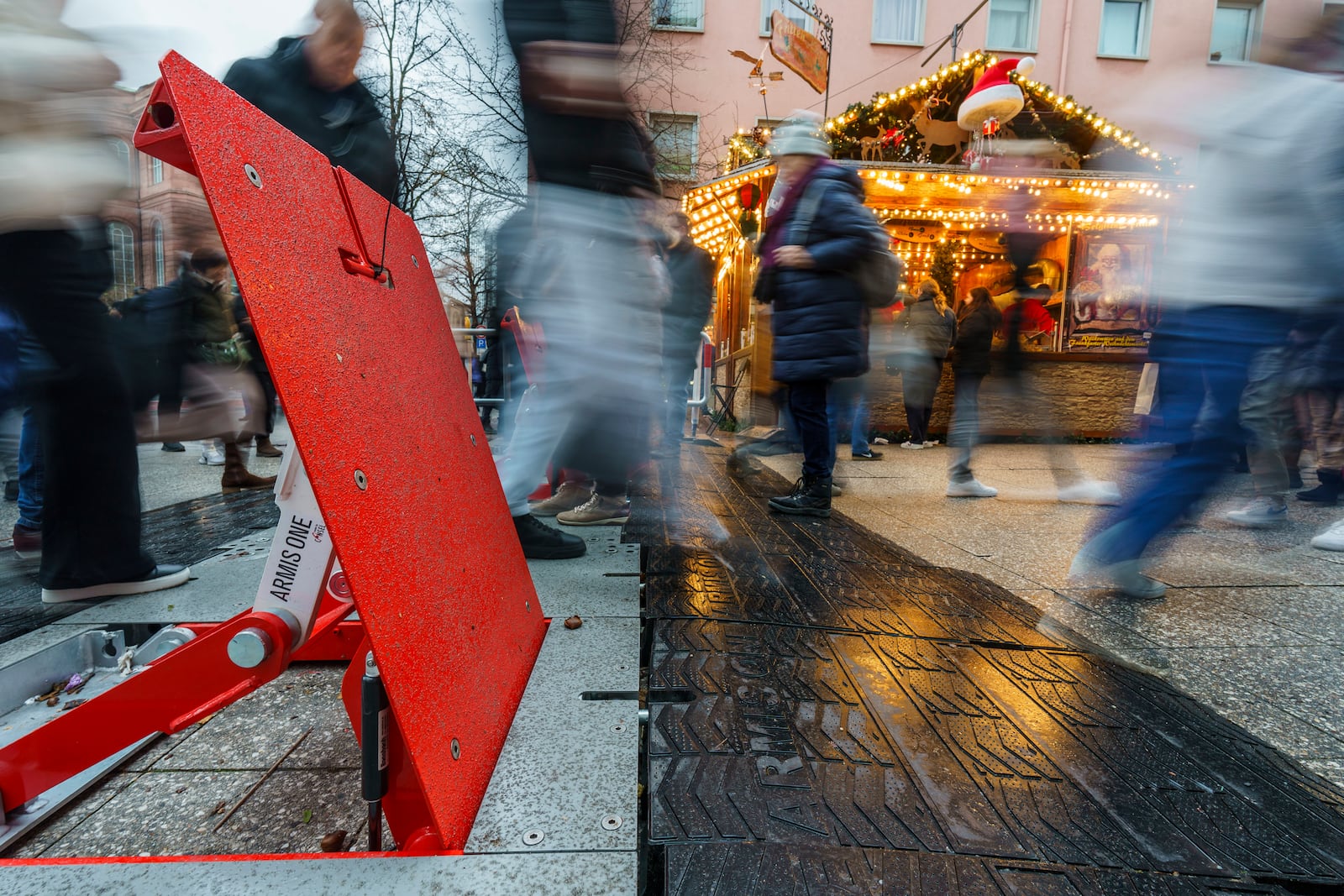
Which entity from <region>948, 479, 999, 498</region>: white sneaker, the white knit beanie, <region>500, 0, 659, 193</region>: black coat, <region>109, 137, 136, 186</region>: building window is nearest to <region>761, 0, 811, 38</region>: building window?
the white knit beanie

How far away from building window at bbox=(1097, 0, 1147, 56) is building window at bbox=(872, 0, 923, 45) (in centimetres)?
393

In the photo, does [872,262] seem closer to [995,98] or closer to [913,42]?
[995,98]

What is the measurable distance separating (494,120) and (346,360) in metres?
6.61

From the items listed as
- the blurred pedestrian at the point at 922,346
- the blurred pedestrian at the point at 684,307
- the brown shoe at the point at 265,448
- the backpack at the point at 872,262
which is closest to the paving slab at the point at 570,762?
the backpack at the point at 872,262

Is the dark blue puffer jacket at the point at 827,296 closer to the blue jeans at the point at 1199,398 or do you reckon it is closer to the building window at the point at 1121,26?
the blue jeans at the point at 1199,398

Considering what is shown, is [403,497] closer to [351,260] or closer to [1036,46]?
[351,260]

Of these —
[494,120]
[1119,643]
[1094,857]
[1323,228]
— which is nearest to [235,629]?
[1094,857]

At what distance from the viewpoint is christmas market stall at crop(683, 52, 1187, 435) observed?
27.8ft

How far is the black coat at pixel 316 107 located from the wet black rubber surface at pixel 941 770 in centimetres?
180

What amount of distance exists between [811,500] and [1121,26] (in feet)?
54.4

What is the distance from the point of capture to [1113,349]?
895 cm

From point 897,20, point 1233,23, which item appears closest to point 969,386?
point 897,20

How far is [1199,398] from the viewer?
1990 millimetres

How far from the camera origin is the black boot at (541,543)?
2.50 m
